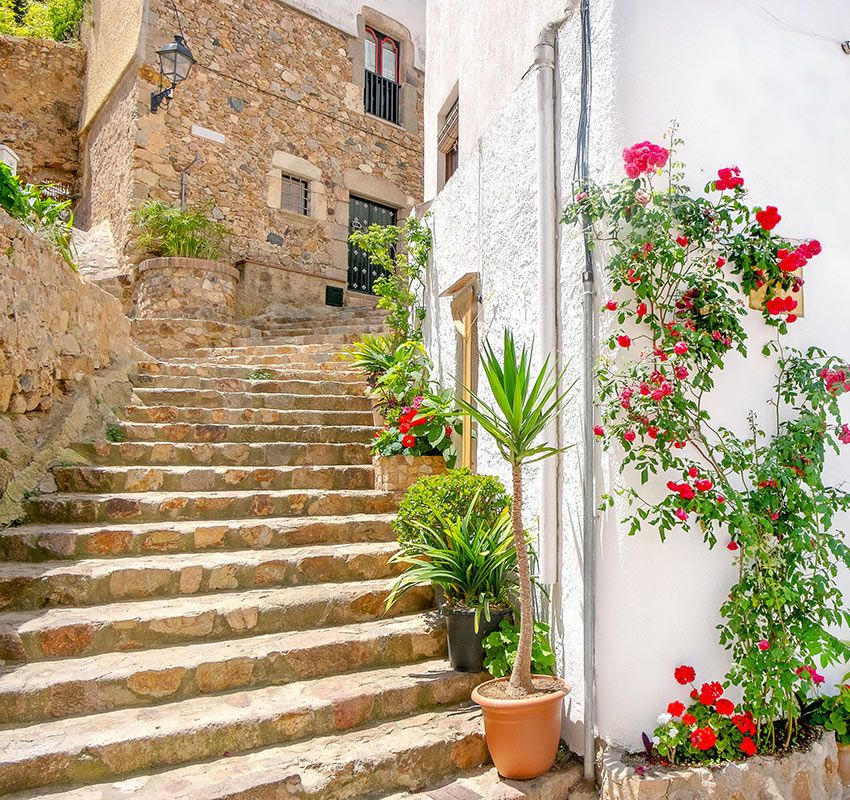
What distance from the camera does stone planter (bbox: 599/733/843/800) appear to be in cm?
262

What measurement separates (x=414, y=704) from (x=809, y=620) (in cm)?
183

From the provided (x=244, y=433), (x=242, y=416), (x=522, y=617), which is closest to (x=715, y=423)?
(x=522, y=617)

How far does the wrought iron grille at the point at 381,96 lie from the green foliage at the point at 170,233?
4.67 m

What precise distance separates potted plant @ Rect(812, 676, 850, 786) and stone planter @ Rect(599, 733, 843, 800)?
10 cm

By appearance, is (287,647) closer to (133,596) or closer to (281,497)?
(133,596)

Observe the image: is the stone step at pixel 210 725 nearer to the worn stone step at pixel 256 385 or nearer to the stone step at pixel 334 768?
the stone step at pixel 334 768

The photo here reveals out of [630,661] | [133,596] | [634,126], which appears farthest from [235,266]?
[630,661]

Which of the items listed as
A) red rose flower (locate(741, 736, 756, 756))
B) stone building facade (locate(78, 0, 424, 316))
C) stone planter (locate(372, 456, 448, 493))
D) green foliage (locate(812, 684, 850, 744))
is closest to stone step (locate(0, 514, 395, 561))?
stone planter (locate(372, 456, 448, 493))

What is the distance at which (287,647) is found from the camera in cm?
327

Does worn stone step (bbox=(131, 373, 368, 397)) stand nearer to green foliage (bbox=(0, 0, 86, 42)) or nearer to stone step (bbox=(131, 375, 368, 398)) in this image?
stone step (bbox=(131, 375, 368, 398))

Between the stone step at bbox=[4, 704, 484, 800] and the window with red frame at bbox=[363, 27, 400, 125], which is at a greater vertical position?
the window with red frame at bbox=[363, 27, 400, 125]

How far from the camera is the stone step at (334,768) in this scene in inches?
98.4

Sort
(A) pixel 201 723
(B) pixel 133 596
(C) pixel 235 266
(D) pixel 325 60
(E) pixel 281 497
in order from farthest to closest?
(D) pixel 325 60 < (C) pixel 235 266 < (E) pixel 281 497 < (B) pixel 133 596 < (A) pixel 201 723

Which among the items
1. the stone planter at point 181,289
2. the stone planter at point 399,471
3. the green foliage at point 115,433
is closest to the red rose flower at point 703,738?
the stone planter at point 399,471
